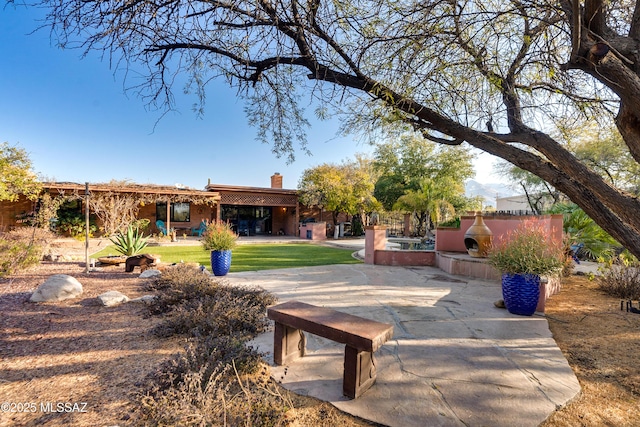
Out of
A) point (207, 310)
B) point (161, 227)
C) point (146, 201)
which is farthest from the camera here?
point (161, 227)

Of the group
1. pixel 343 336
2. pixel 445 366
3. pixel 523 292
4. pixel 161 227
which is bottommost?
pixel 445 366

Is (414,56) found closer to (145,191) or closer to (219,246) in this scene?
(219,246)

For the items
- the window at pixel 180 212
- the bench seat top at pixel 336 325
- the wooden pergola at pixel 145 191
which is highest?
the wooden pergola at pixel 145 191

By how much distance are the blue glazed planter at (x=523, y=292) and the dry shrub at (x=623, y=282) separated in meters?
2.73

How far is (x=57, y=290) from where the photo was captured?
4.55 meters

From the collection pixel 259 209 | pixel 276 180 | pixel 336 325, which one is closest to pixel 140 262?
pixel 336 325

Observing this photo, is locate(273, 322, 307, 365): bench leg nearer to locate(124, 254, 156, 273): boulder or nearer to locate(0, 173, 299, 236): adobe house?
locate(124, 254, 156, 273): boulder

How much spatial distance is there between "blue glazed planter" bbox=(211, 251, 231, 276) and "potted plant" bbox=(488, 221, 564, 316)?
5608mm

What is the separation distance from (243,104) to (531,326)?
17.0 ft

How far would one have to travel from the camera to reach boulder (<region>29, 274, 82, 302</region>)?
4441 mm

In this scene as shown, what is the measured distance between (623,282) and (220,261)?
27.4 ft

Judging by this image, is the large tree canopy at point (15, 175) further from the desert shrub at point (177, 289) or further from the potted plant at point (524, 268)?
the potted plant at point (524, 268)

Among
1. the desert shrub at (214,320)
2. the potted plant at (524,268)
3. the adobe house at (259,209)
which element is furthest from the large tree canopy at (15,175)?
the potted plant at (524,268)

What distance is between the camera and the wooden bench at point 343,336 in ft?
7.18
